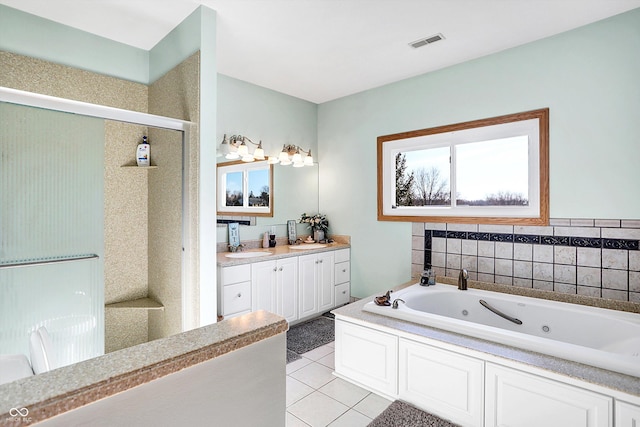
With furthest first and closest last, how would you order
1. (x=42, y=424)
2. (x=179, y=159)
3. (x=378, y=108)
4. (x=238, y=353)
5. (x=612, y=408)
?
(x=378, y=108) < (x=179, y=159) < (x=612, y=408) < (x=238, y=353) < (x=42, y=424)

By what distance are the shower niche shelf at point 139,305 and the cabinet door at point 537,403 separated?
2.42 meters

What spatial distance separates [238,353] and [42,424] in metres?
0.50

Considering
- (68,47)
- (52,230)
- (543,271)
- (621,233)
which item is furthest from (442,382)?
(68,47)

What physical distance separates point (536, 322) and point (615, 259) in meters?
0.75

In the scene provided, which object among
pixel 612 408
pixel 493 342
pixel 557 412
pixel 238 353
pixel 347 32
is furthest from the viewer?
pixel 347 32

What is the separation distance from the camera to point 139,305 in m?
2.69

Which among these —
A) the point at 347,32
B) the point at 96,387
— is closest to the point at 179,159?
the point at 347,32

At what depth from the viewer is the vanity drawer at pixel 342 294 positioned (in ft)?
13.6

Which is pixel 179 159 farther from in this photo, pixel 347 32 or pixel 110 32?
pixel 347 32

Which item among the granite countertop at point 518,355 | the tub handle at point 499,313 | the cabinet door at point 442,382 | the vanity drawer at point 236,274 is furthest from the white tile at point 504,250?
the vanity drawer at point 236,274

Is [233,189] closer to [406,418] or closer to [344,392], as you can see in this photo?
[344,392]

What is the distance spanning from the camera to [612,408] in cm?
159

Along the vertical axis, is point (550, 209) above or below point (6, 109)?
below

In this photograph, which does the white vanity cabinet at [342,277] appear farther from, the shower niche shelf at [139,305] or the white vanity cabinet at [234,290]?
the shower niche shelf at [139,305]
